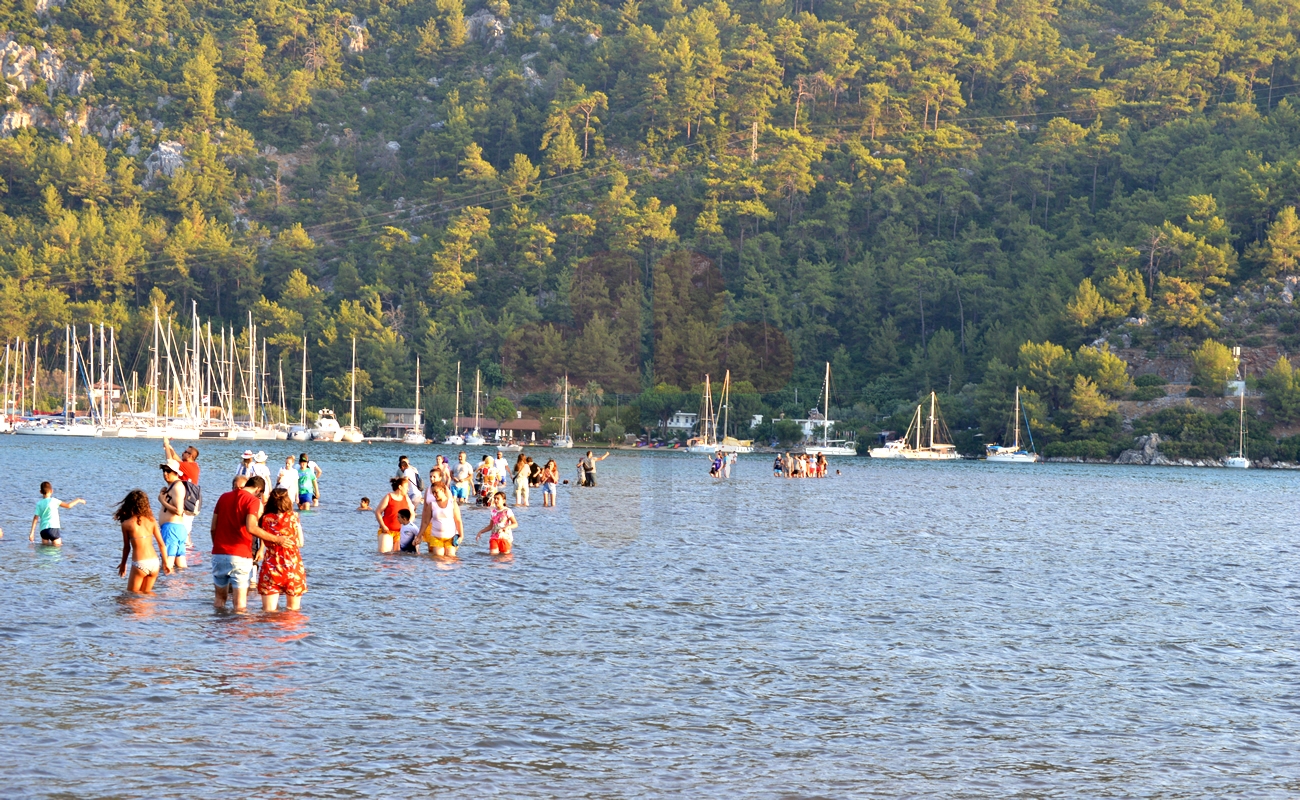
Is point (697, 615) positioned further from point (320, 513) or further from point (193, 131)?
point (193, 131)

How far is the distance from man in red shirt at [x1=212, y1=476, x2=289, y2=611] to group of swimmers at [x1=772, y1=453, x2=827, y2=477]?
57.1m

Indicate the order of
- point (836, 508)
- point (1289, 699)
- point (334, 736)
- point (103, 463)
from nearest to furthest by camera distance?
point (334, 736) → point (1289, 699) → point (836, 508) → point (103, 463)

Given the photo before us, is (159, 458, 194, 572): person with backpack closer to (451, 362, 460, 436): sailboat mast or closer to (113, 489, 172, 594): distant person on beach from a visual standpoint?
(113, 489, 172, 594): distant person on beach

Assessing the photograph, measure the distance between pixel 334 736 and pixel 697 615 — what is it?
7.99 m

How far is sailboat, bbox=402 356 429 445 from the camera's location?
439 feet

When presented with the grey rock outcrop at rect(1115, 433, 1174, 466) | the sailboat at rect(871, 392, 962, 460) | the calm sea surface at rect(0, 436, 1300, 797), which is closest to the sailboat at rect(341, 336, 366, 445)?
the sailboat at rect(871, 392, 962, 460)

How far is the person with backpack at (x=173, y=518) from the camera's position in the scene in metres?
18.8

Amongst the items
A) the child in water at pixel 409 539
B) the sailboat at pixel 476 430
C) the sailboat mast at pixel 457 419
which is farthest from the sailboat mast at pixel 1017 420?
the child in water at pixel 409 539

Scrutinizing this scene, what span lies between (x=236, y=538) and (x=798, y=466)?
60.5 meters

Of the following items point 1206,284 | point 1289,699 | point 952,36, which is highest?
point 952,36

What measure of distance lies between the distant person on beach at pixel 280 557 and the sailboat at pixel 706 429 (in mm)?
108003

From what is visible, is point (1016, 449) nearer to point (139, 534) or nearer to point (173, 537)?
point (173, 537)

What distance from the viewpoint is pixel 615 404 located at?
143000 millimetres

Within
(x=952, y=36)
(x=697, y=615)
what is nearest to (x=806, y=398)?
(x=952, y=36)
